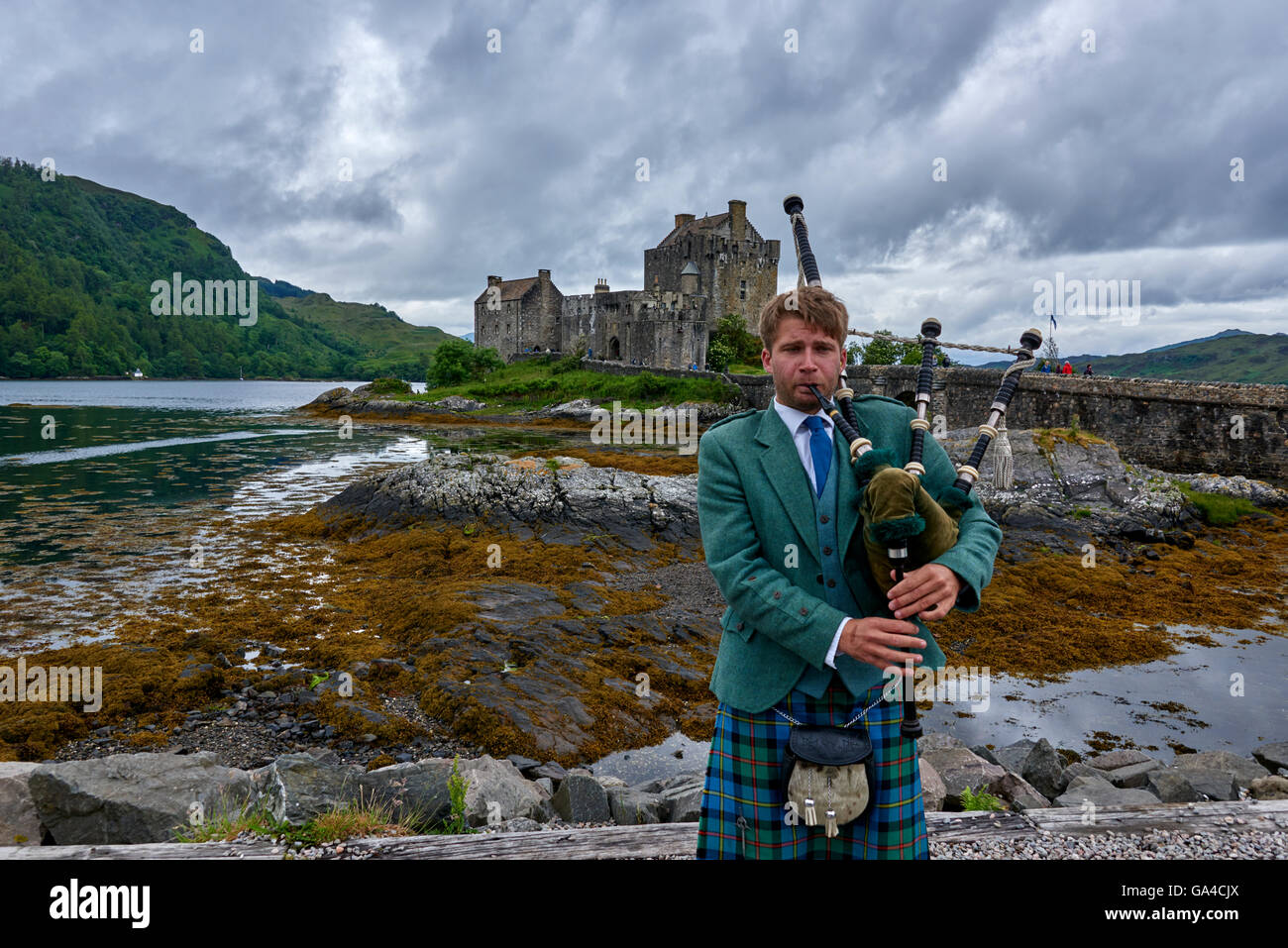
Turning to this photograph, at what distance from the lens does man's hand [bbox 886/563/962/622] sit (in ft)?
8.96

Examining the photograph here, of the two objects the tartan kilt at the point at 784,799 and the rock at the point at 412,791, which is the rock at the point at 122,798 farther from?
the tartan kilt at the point at 784,799

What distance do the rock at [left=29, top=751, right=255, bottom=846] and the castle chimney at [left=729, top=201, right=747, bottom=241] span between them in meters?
70.3

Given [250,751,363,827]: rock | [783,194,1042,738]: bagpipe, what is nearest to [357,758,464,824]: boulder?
[250,751,363,827]: rock

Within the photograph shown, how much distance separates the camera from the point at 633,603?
14.6 meters

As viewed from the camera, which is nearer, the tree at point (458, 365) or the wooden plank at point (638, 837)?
the wooden plank at point (638, 837)

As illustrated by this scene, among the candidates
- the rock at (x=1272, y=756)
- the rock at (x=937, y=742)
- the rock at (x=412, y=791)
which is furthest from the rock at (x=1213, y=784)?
the rock at (x=412, y=791)

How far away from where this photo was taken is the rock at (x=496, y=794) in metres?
5.73

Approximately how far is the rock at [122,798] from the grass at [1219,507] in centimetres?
2660

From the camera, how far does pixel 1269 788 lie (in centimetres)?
717

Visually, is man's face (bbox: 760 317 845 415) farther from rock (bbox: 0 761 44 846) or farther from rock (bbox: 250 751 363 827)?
rock (bbox: 0 761 44 846)

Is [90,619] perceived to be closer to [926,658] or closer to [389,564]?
[389,564]

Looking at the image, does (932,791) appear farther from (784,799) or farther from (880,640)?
(880,640)
